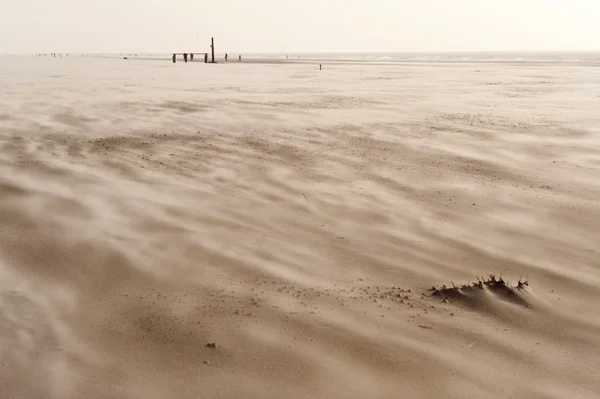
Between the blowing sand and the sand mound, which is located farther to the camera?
the sand mound

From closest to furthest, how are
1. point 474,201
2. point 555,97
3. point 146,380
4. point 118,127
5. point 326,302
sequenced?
point 146,380
point 326,302
point 474,201
point 118,127
point 555,97

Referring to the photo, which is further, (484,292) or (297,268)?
(297,268)

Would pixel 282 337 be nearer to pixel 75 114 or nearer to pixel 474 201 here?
pixel 474 201

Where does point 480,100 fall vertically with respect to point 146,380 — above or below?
above

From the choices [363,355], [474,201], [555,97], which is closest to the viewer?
[363,355]

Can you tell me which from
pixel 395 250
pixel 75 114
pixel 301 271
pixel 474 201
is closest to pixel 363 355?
pixel 301 271

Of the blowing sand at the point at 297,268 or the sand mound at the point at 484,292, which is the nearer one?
the blowing sand at the point at 297,268

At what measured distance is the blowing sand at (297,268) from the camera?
2.02 m

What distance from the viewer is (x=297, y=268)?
2.93m

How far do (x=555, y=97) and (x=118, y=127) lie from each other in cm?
941

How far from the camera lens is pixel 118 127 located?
705 cm

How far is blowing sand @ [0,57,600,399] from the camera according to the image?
79.6 inches

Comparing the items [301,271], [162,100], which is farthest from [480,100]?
[301,271]

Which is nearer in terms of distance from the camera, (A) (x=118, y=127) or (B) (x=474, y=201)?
(B) (x=474, y=201)
